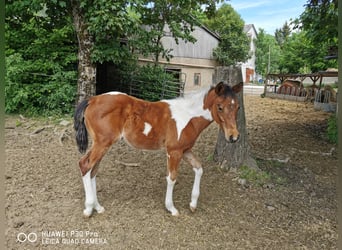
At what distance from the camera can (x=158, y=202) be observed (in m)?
2.21

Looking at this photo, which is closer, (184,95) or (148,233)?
(148,233)

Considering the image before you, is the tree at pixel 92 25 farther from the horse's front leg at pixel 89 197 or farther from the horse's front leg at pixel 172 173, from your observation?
the horse's front leg at pixel 172 173

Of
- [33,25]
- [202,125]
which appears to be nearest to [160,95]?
[33,25]

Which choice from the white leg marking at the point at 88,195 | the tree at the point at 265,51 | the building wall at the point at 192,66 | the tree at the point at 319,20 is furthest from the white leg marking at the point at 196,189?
the building wall at the point at 192,66

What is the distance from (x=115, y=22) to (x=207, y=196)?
8.69 ft

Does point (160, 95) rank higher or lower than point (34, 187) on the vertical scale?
higher

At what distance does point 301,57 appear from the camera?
7422mm

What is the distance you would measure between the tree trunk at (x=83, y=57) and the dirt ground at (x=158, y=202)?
73 centimetres

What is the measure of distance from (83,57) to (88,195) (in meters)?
2.57

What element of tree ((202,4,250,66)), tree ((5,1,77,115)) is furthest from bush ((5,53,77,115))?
tree ((202,4,250,66))

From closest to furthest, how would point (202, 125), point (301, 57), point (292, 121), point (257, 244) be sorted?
point (257, 244)
point (202, 125)
point (292, 121)
point (301, 57)

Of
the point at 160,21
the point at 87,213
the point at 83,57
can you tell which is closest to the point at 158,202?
the point at 87,213

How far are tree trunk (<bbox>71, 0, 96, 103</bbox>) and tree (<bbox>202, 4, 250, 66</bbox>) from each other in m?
2.22

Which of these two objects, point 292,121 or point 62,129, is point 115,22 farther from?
point 292,121
